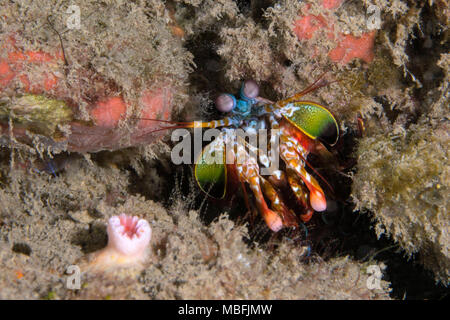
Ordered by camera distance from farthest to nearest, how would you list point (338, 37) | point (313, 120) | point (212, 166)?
point (212, 166) → point (313, 120) → point (338, 37)

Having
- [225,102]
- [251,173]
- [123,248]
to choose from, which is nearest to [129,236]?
[123,248]

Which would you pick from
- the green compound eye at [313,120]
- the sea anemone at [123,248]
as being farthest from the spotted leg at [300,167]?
the sea anemone at [123,248]

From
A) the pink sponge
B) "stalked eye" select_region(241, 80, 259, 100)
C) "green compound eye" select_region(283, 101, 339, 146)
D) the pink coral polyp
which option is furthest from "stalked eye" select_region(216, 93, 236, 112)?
the pink coral polyp

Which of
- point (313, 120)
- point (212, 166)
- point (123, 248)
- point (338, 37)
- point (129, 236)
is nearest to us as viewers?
point (123, 248)

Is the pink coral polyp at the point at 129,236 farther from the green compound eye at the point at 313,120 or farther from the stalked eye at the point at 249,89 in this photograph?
the green compound eye at the point at 313,120

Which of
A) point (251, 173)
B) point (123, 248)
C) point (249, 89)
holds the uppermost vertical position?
point (249, 89)

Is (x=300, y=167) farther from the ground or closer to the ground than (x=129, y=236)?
farther from the ground

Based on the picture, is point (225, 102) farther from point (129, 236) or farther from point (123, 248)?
point (123, 248)
